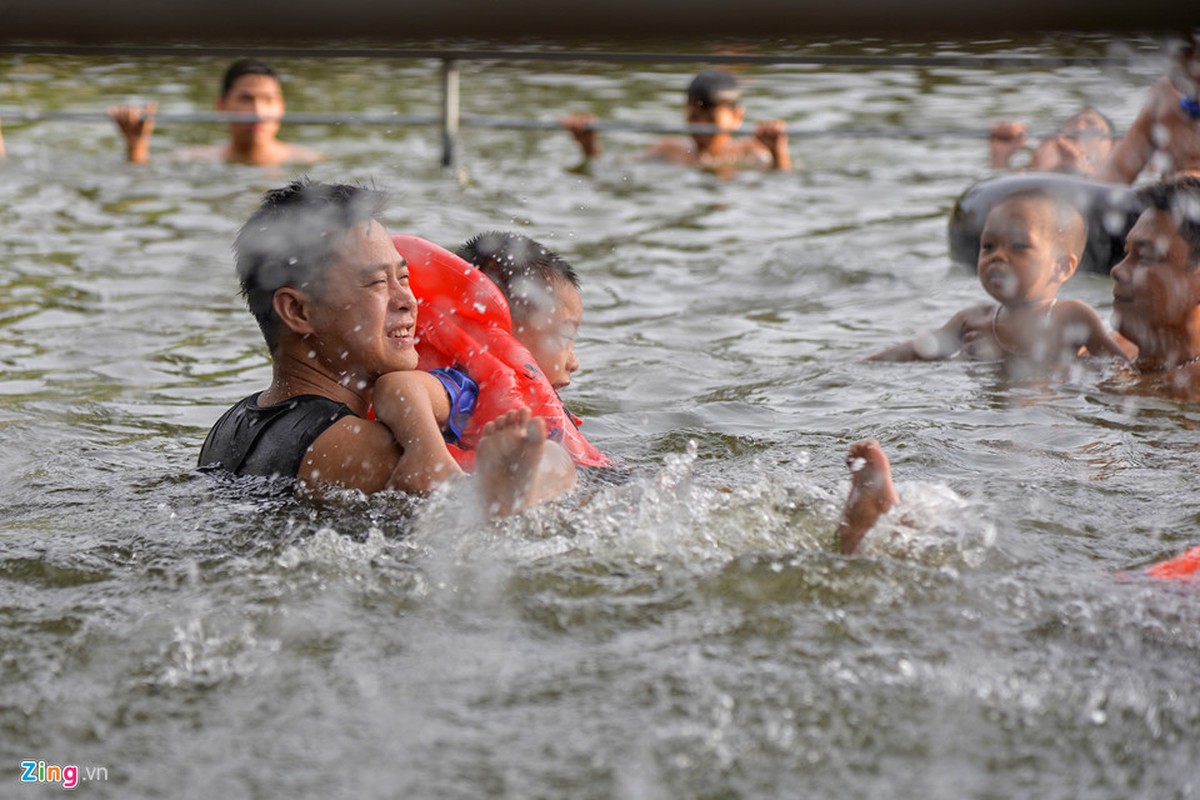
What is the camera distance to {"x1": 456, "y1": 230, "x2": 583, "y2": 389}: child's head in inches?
144

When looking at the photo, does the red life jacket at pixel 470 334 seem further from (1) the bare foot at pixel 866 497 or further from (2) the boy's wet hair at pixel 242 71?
(2) the boy's wet hair at pixel 242 71

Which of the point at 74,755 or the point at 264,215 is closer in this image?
the point at 74,755

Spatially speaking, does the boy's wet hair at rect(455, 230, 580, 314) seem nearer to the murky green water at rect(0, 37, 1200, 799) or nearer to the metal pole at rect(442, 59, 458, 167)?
the murky green water at rect(0, 37, 1200, 799)

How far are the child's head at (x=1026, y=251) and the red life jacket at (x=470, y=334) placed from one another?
7.74ft

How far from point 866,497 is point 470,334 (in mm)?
1111

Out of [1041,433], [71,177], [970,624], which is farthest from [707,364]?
[71,177]

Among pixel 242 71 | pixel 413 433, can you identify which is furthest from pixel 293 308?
pixel 242 71

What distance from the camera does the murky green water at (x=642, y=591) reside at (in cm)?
202

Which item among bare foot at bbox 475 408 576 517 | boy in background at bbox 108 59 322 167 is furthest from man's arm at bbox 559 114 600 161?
bare foot at bbox 475 408 576 517

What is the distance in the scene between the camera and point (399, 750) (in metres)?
2.04

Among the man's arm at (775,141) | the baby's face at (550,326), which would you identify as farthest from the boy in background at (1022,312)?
the man's arm at (775,141)

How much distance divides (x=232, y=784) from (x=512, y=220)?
221 inches

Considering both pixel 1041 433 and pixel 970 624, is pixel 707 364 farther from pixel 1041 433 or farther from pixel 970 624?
pixel 970 624

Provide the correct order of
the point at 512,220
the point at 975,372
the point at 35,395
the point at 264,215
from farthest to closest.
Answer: the point at 512,220 < the point at 975,372 < the point at 35,395 < the point at 264,215
